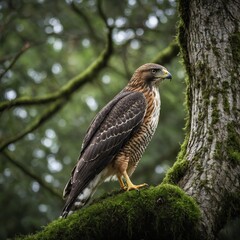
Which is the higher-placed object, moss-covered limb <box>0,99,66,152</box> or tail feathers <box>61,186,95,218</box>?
moss-covered limb <box>0,99,66,152</box>

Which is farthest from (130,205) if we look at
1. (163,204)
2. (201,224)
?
(201,224)

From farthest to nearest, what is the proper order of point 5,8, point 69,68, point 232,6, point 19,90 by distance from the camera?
point 69,68 < point 5,8 < point 19,90 < point 232,6

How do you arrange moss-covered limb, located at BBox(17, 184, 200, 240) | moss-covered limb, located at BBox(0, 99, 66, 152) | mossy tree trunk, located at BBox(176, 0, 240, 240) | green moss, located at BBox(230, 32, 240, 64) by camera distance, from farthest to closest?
moss-covered limb, located at BBox(0, 99, 66, 152) → green moss, located at BBox(230, 32, 240, 64) → mossy tree trunk, located at BBox(176, 0, 240, 240) → moss-covered limb, located at BBox(17, 184, 200, 240)

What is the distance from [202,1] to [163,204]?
2646 millimetres

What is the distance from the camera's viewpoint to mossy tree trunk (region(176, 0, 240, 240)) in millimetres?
4891

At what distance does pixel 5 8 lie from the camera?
10.2 meters

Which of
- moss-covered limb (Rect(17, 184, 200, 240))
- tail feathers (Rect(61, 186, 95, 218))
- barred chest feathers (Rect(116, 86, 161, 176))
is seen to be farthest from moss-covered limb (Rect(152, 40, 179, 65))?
moss-covered limb (Rect(17, 184, 200, 240))

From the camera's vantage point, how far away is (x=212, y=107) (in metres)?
5.38

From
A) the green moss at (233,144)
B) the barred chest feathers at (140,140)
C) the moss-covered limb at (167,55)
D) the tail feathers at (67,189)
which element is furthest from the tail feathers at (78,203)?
the moss-covered limb at (167,55)

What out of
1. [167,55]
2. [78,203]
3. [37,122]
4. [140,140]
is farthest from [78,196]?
[167,55]

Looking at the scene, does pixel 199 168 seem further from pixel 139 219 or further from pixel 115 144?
pixel 115 144

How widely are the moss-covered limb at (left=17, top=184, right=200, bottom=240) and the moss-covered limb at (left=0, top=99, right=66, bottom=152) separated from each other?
129 inches

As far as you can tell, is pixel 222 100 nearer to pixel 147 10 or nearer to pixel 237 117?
pixel 237 117

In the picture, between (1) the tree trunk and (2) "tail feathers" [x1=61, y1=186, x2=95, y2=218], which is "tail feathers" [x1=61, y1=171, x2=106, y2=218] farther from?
(1) the tree trunk
